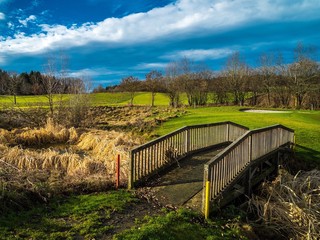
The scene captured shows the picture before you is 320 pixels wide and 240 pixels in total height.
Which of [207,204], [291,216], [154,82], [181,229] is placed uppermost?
[154,82]

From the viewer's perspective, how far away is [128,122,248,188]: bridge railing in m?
8.99

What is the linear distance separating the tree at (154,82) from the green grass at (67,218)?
43.1m

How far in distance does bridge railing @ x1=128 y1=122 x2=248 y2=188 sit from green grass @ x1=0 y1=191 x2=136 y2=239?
50.0 inches

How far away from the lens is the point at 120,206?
285 inches

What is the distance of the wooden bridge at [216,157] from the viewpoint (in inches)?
306

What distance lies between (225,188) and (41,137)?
14828 mm

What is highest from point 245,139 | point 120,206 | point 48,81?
point 48,81

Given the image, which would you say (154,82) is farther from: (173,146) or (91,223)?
(91,223)

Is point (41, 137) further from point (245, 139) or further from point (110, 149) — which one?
point (245, 139)

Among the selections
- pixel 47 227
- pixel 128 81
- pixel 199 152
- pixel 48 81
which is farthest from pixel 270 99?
pixel 47 227

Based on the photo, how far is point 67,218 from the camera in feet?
21.5

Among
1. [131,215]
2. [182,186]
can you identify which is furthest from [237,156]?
[131,215]

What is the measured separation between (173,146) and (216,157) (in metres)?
3.48

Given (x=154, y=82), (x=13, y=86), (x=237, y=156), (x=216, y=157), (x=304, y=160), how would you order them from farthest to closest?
(x=154, y=82) → (x=13, y=86) → (x=304, y=160) → (x=237, y=156) → (x=216, y=157)
